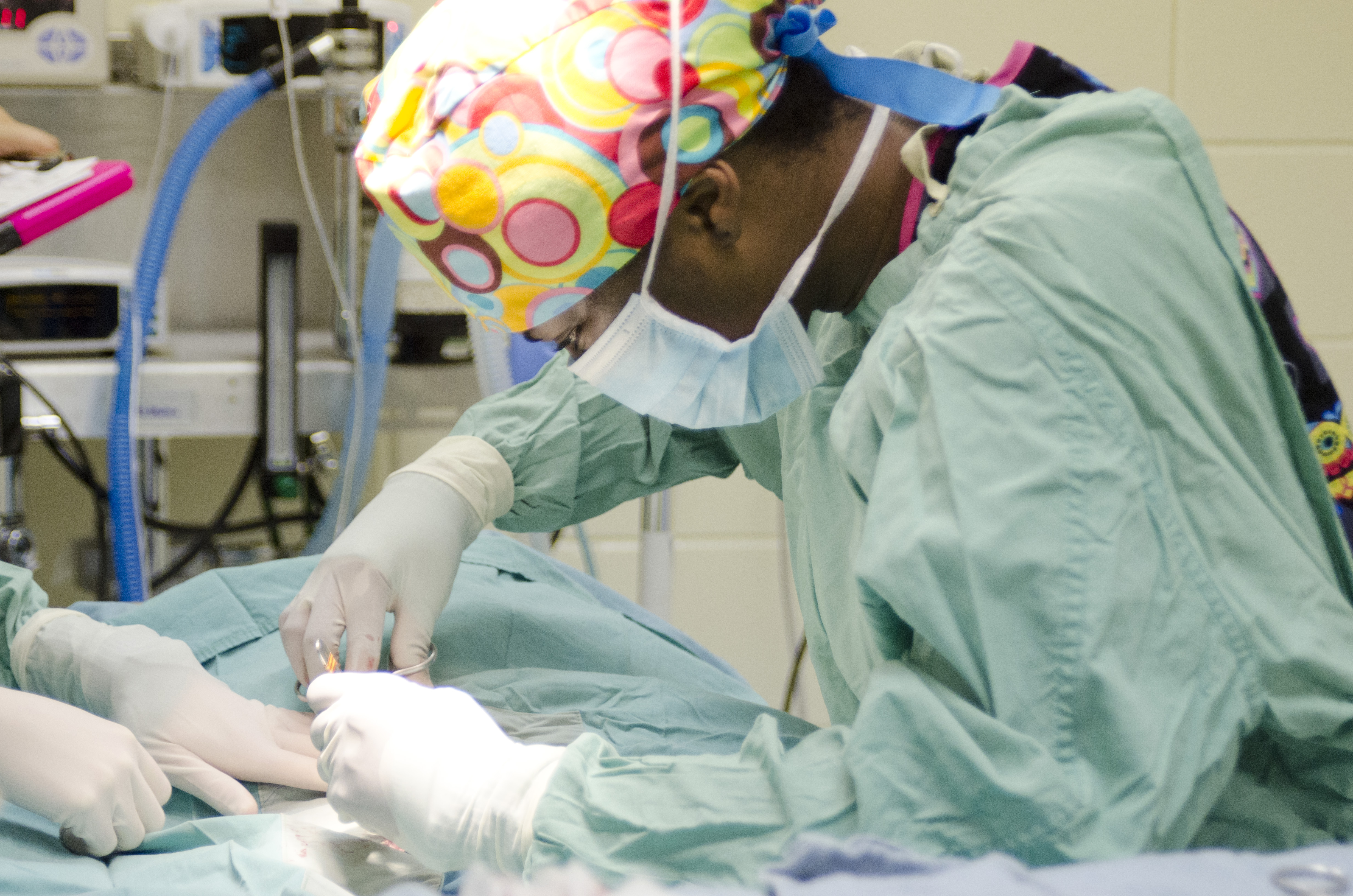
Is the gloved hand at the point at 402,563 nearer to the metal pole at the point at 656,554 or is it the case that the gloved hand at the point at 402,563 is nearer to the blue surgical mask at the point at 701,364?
the blue surgical mask at the point at 701,364

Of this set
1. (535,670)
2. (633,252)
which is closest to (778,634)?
(535,670)

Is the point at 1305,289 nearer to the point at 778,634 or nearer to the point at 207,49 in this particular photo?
the point at 778,634

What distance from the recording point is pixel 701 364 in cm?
97

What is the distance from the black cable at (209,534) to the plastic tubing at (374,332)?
0.57 ft

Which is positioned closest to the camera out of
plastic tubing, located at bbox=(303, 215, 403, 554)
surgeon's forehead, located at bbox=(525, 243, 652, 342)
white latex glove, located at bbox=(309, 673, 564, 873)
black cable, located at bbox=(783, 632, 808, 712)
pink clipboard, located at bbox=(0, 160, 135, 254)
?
white latex glove, located at bbox=(309, 673, 564, 873)

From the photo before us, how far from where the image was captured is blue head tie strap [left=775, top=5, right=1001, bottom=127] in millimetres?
880

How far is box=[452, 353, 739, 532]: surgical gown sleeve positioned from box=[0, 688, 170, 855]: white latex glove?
60cm

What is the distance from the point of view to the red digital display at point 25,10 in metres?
1.61

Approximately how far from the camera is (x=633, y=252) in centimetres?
92

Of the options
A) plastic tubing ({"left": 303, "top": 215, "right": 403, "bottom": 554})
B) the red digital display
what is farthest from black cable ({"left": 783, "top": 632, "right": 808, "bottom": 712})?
the red digital display

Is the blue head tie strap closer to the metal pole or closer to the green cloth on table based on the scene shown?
the green cloth on table

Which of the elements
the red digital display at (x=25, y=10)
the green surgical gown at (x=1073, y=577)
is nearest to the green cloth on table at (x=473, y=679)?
the green surgical gown at (x=1073, y=577)

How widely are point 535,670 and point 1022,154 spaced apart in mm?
635

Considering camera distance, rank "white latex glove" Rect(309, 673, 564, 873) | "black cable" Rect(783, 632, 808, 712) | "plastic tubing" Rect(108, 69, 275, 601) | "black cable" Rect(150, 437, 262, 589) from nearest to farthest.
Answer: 1. "white latex glove" Rect(309, 673, 564, 873)
2. "plastic tubing" Rect(108, 69, 275, 601)
3. "black cable" Rect(150, 437, 262, 589)
4. "black cable" Rect(783, 632, 808, 712)
